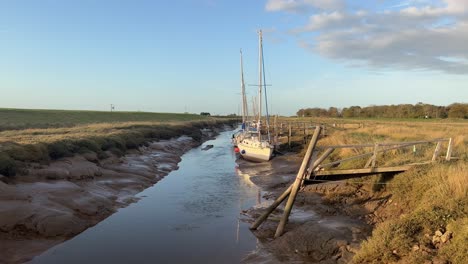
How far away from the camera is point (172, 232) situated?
13.8 m

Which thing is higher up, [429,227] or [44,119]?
[44,119]

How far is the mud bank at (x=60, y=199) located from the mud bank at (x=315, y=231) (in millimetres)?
6258

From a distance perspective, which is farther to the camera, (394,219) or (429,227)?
(394,219)

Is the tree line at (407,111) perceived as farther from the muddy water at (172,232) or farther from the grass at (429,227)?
the grass at (429,227)

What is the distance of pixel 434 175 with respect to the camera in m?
12.1

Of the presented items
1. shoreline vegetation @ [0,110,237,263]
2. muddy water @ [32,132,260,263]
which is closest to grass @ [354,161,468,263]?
muddy water @ [32,132,260,263]

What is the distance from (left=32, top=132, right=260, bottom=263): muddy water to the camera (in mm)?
11477

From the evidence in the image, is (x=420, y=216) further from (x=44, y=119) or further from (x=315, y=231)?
(x=44, y=119)

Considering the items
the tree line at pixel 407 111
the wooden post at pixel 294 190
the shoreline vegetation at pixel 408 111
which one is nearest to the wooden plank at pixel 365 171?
the wooden post at pixel 294 190

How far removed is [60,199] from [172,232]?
16.8ft

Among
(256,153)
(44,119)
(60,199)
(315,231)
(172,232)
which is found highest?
(44,119)

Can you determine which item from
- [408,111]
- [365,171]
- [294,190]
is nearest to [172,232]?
[294,190]

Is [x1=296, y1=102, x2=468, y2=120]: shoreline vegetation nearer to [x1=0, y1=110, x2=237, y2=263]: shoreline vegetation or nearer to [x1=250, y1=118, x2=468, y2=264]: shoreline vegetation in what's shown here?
[x1=0, y1=110, x2=237, y2=263]: shoreline vegetation

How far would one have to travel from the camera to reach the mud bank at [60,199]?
12391 mm
